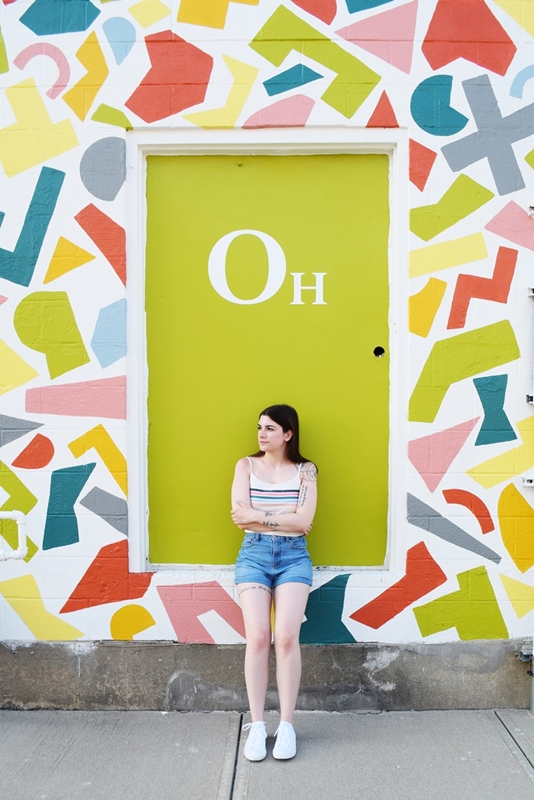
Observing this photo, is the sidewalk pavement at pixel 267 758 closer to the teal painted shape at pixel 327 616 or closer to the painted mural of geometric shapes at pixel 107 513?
the teal painted shape at pixel 327 616

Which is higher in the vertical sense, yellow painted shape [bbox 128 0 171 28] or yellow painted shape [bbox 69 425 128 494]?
yellow painted shape [bbox 128 0 171 28]

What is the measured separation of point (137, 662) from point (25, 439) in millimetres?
1343

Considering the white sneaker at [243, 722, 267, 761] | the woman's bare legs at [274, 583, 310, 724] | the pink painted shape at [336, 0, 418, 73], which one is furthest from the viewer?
the pink painted shape at [336, 0, 418, 73]

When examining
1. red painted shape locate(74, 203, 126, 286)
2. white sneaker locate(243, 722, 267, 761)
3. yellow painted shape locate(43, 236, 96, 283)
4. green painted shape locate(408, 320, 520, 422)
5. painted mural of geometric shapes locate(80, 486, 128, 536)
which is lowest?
white sneaker locate(243, 722, 267, 761)

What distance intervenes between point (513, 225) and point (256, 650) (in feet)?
8.30

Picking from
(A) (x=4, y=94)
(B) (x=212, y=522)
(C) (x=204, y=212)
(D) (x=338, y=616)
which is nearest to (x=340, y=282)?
(C) (x=204, y=212)

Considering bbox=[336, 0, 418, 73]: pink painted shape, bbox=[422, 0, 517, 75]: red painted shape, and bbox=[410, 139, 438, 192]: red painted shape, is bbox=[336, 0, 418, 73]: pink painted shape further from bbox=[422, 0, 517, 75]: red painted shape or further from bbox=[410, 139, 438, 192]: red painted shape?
bbox=[410, 139, 438, 192]: red painted shape

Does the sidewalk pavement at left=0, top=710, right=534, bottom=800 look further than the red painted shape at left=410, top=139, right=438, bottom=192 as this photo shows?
No

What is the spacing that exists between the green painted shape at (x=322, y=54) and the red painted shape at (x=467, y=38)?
35 cm

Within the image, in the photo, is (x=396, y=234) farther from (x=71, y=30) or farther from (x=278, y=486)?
(x=71, y=30)

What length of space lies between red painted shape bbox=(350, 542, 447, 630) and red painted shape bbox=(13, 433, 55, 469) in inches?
72.7

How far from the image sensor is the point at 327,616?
3852mm

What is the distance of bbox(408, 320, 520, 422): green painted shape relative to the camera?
3811 mm

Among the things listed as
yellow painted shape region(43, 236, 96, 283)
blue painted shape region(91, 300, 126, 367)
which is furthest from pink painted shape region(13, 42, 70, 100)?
blue painted shape region(91, 300, 126, 367)
